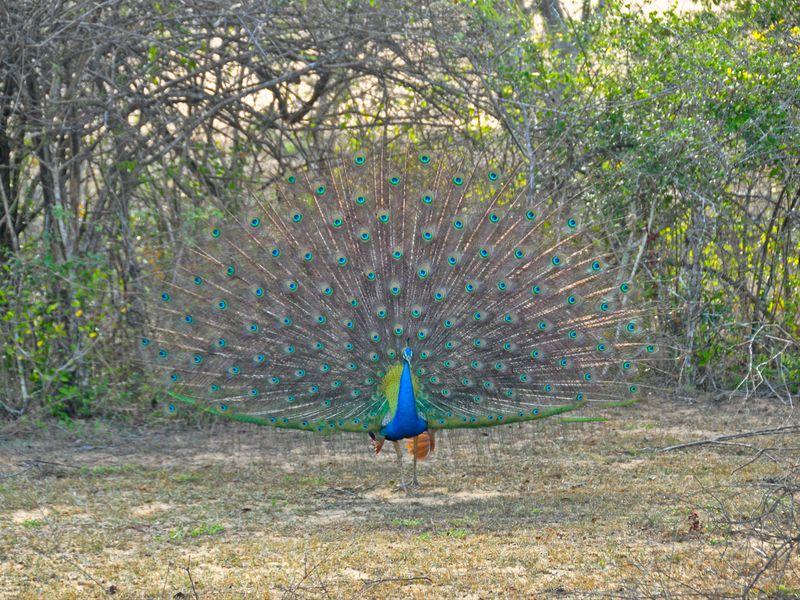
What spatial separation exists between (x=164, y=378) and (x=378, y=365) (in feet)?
5.23

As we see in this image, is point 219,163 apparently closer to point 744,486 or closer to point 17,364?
point 17,364

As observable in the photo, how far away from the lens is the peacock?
24.0 ft

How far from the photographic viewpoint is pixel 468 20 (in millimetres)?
10383

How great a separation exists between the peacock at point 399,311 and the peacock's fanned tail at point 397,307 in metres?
0.01

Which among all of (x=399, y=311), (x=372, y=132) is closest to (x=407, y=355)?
(x=399, y=311)

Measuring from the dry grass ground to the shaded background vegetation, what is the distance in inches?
45.5

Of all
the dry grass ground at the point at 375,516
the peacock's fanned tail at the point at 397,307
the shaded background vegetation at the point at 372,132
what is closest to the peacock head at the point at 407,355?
the peacock's fanned tail at the point at 397,307

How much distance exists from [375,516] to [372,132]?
542 centimetres

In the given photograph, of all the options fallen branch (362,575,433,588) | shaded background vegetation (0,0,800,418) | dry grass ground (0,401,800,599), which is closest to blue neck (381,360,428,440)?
dry grass ground (0,401,800,599)

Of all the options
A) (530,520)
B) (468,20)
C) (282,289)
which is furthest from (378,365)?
(468,20)

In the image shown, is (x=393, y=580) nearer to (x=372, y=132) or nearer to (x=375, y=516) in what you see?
(x=375, y=516)

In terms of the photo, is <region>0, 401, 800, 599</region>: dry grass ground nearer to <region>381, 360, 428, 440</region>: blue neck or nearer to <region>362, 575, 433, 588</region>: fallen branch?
<region>362, 575, 433, 588</region>: fallen branch

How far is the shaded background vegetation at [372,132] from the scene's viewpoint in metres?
9.80

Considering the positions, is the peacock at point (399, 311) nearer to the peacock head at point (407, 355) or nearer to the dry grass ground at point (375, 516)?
the peacock head at point (407, 355)
